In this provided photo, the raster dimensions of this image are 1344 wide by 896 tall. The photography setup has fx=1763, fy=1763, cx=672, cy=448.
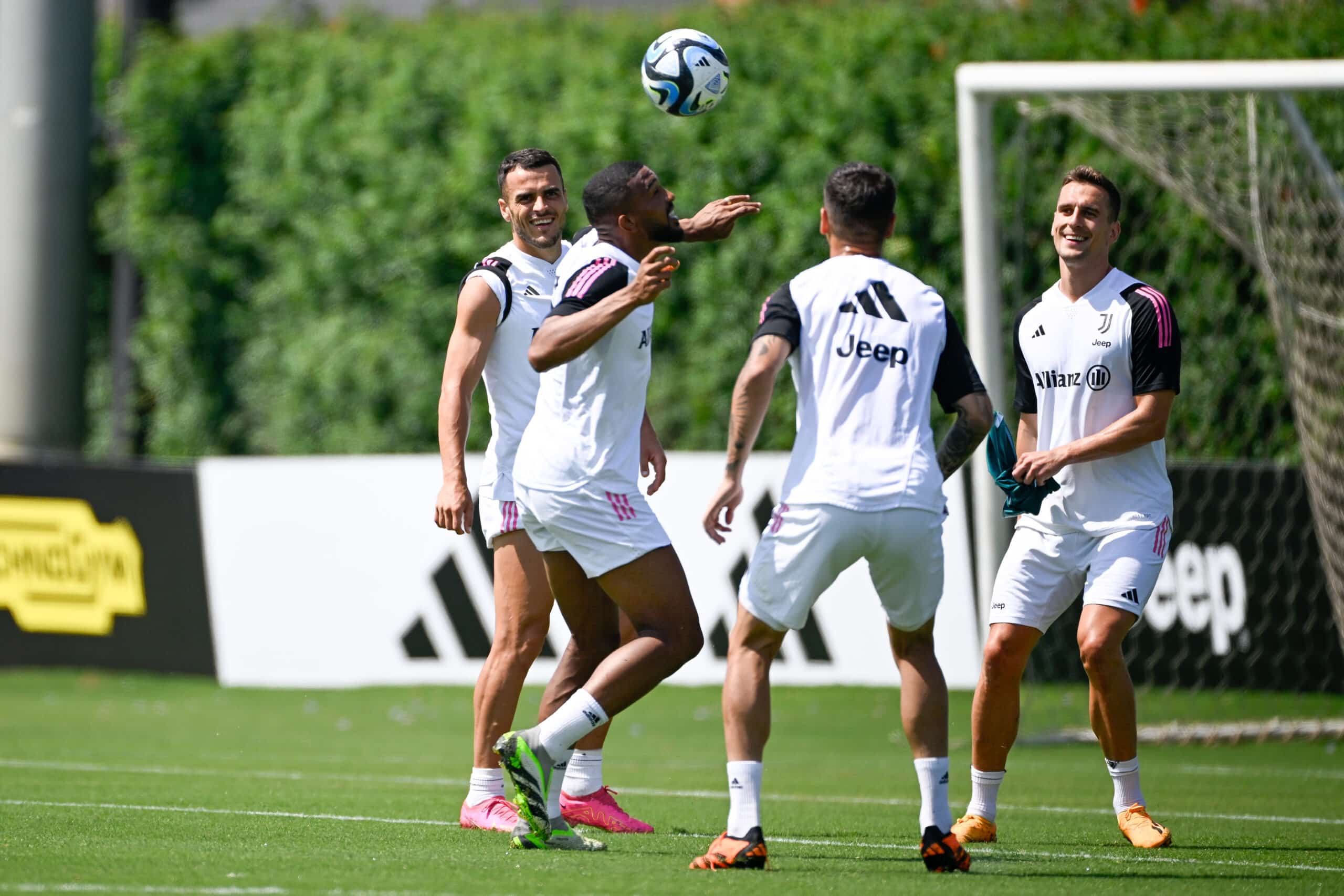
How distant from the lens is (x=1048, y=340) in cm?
651

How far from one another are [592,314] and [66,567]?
8959 mm

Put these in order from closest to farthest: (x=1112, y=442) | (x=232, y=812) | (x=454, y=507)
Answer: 1. (x=454, y=507)
2. (x=1112, y=442)
3. (x=232, y=812)

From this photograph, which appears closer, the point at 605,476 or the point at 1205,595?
the point at 605,476

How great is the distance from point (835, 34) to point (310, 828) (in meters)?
9.62

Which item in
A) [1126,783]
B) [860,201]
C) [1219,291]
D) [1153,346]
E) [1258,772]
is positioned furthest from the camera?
[1219,291]

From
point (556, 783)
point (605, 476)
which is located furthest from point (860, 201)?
point (556, 783)

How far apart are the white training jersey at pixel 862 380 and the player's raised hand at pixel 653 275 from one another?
323 mm

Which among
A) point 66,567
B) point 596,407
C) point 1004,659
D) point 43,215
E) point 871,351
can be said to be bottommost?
point 66,567

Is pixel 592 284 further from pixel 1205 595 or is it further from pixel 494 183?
pixel 494 183

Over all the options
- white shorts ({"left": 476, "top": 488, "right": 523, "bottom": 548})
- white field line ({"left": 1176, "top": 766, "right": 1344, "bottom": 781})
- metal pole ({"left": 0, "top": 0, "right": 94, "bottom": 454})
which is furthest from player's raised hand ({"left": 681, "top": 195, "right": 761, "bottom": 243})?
metal pole ({"left": 0, "top": 0, "right": 94, "bottom": 454})

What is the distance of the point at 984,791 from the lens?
639 centimetres

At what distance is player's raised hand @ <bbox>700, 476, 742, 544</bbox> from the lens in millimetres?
5316

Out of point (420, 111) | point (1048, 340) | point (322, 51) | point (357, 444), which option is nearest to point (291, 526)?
point (357, 444)

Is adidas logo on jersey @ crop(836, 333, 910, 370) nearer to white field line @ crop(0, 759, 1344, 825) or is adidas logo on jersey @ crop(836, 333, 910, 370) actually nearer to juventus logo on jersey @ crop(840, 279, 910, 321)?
juventus logo on jersey @ crop(840, 279, 910, 321)
